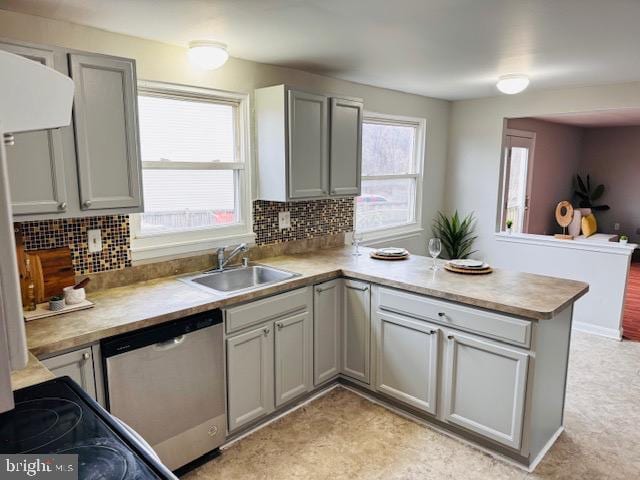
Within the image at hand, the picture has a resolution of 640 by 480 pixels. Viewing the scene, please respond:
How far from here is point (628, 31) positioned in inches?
92.4

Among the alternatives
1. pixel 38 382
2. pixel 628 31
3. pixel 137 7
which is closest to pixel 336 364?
pixel 38 382

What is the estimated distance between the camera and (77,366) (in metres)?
1.83

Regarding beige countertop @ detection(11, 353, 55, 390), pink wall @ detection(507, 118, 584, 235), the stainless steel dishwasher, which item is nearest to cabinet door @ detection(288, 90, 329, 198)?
the stainless steel dishwasher

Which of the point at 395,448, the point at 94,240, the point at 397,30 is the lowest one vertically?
the point at 395,448

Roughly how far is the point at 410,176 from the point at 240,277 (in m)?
2.51

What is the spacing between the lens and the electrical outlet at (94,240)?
2.41 meters

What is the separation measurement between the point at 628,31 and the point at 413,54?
1.18 meters

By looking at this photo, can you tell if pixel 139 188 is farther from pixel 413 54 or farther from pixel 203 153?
pixel 413 54

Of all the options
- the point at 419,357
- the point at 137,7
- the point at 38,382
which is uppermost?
the point at 137,7

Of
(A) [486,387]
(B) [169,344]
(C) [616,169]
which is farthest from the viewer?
(C) [616,169]

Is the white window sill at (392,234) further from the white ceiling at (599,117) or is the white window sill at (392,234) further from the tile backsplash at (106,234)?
the white ceiling at (599,117)

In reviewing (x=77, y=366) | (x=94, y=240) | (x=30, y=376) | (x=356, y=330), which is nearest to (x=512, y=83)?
(x=356, y=330)

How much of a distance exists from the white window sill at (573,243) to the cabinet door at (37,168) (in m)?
4.31

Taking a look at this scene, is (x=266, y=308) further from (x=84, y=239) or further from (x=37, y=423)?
(x=37, y=423)
